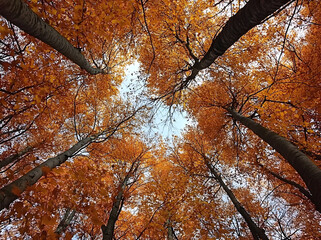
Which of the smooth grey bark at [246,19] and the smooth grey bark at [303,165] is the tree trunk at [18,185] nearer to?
the smooth grey bark at [246,19]

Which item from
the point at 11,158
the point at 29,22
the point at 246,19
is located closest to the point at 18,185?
the point at 29,22

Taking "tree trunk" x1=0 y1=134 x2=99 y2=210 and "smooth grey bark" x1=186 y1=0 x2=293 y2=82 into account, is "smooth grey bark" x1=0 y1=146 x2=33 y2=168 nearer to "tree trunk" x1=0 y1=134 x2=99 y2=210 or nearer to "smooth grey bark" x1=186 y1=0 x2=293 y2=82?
"tree trunk" x1=0 y1=134 x2=99 y2=210

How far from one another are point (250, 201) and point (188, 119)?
7.10 meters

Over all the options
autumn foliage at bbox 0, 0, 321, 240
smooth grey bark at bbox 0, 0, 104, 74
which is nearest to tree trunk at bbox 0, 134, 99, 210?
autumn foliage at bbox 0, 0, 321, 240

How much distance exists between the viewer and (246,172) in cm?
823

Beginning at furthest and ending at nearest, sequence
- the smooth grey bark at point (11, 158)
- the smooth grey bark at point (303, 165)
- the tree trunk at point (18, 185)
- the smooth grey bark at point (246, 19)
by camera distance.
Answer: the smooth grey bark at point (11, 158), the tree trunk at point (18, 185), the smooth grey bark at point (303, 165), the smooth grey bark at point (246, 19)

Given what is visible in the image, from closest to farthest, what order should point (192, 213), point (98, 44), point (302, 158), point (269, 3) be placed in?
point (269, 3) → point (302, 158) → point (192, 213) → point (98, 44)

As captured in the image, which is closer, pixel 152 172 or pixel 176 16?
pixel 176 16

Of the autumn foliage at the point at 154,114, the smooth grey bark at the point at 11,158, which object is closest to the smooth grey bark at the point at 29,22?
the autumn foliage at the point at 154,114

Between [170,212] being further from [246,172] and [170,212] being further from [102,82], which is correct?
[102,82]

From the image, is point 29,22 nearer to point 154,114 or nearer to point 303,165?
point 154,114

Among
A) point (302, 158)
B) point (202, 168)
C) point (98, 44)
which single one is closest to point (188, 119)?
point (202, 168)

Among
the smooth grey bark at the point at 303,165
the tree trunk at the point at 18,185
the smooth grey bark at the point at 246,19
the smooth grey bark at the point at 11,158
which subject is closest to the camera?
the smooth grey bark at the point at 246,19

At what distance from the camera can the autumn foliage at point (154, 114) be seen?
2748 mm
